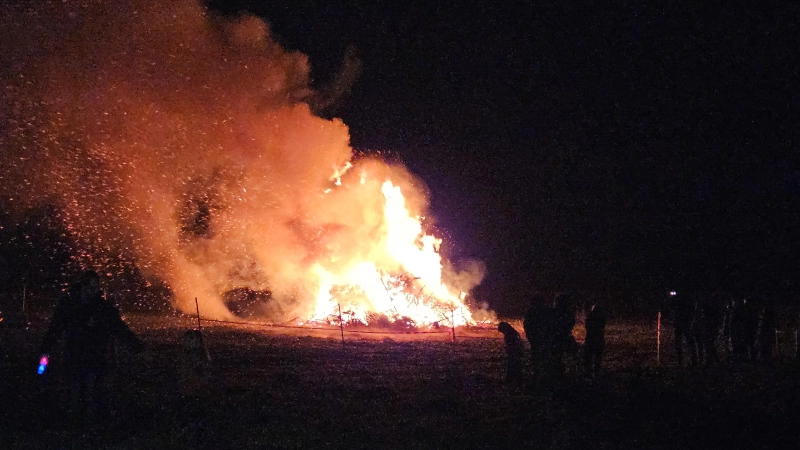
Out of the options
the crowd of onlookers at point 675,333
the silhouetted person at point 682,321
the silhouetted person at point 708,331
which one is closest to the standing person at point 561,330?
the crowd of onlookers at point 675,333

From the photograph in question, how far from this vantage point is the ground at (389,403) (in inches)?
262

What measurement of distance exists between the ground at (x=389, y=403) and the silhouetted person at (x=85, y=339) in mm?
268

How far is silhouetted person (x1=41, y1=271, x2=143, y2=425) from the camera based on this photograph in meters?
6.89

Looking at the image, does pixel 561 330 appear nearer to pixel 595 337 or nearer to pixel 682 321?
pixel 595 337

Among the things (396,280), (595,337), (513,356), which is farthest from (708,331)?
(396,280)

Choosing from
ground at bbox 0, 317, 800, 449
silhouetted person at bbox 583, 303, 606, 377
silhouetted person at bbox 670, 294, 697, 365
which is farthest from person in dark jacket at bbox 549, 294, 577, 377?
silhouetted person at bbox 670, 294, 697, 365

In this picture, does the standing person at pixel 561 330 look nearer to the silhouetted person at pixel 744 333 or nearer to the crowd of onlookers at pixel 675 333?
the crowd of onlookers at pixel 675 333

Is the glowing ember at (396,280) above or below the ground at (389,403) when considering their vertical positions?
above

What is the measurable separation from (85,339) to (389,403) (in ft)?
13.3

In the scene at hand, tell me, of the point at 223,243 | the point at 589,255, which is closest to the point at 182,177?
the point at 223,243

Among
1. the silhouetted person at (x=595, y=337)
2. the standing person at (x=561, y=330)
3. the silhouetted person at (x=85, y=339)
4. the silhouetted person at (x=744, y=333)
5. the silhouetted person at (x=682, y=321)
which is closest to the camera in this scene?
the silhouetted person at (x=85, y=339)

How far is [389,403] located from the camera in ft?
27.4

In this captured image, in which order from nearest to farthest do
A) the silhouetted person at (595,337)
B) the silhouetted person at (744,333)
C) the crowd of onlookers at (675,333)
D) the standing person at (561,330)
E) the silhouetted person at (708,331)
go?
the standing person at (561,330) → the crowd of onlookers at (675,333) → the silhouetted person at (595,337) → the silhouetted person at (708,331) → the silhouetted person at (744,333)

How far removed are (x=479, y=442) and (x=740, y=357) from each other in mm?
8620
